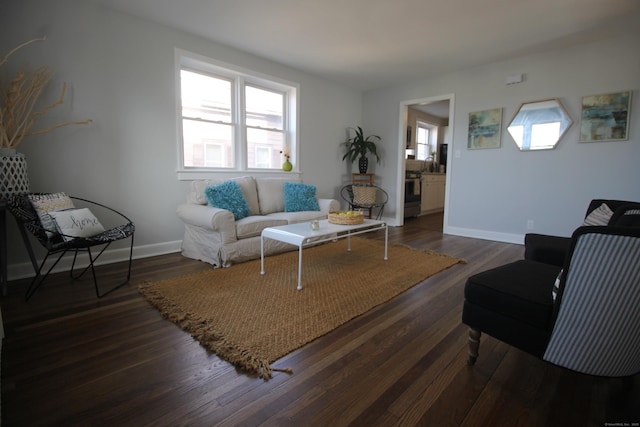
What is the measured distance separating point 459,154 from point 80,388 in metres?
4.91

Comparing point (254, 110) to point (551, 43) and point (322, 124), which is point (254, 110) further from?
point (551, 43)

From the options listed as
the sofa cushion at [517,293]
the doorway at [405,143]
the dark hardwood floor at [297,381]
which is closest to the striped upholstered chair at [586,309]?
the sofa cushion at [517,293]

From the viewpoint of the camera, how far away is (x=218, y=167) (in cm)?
400

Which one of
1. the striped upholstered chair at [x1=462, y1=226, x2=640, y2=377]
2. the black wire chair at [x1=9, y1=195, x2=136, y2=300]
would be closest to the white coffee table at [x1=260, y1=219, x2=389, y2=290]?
the black wire chair at [x1=9, y1=195, x2=136, y2=300]

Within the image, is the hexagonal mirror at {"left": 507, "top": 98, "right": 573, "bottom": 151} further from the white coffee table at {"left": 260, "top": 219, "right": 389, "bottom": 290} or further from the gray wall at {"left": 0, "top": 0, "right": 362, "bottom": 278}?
the gray wall at {"left": 0, "top": 0, "right": 362, "bottom": 278}

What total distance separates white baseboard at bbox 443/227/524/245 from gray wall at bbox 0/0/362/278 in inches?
156

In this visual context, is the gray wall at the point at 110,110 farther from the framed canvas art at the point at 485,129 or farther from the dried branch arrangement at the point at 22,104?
the framed canvas art at the point at 485,129

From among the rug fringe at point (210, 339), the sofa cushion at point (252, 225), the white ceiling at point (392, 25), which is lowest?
the rug fringe at point (210, 339)

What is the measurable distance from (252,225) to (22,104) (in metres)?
2.18

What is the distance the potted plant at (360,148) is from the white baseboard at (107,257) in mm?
3327

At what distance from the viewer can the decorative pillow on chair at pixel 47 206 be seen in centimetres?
230

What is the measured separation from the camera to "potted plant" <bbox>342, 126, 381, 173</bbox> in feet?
18.0

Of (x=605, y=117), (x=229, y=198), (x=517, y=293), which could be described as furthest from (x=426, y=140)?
(x=517, y=293)

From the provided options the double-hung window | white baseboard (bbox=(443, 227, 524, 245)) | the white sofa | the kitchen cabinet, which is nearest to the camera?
the white sofa
